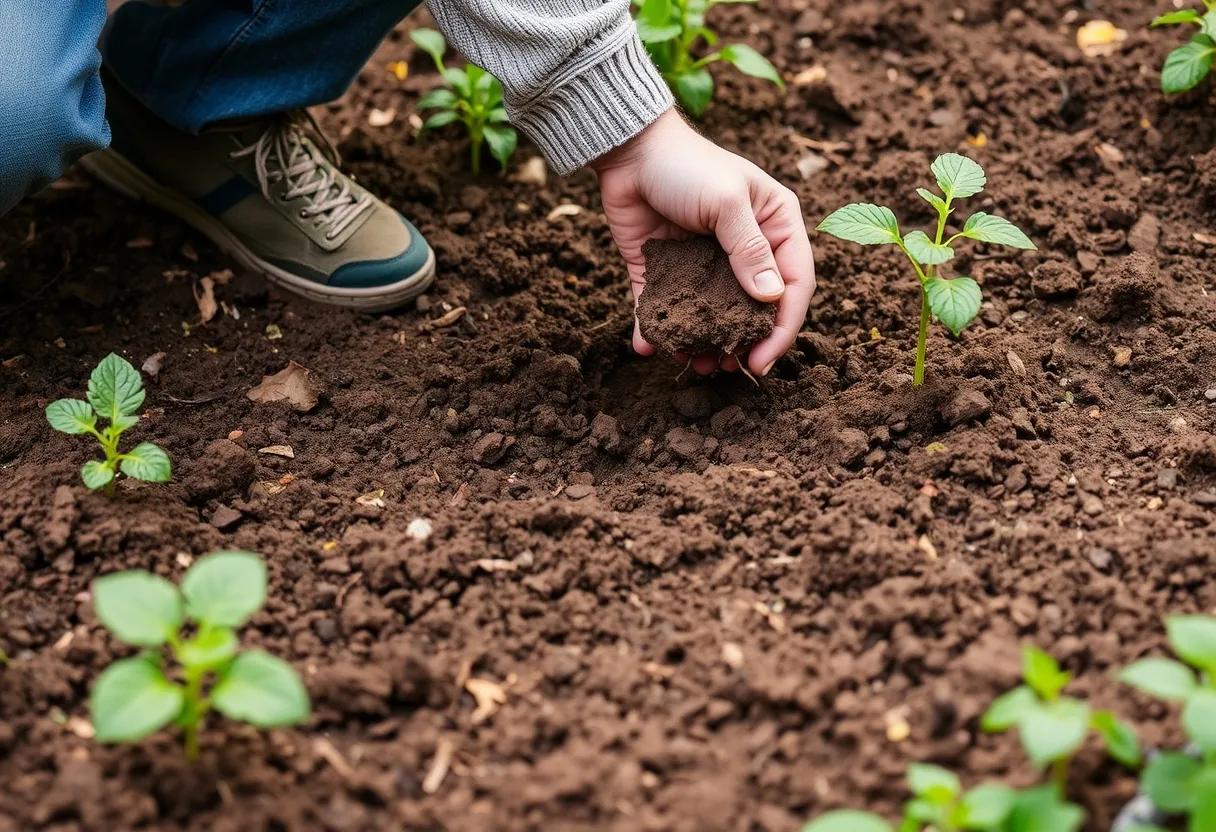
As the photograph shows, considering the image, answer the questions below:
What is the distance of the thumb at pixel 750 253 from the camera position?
2.30m

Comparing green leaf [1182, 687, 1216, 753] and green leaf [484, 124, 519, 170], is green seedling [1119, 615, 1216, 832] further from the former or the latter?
green leaf [484, 124, 519, 170]

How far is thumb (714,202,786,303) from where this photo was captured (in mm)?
2297

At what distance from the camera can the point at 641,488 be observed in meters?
2.36

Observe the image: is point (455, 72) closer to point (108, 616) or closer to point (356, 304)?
point (356, 304)

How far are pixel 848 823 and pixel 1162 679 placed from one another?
1.53 ft

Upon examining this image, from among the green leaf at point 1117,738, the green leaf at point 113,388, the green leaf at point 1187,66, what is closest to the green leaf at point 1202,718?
the green leaf at point 1117,738

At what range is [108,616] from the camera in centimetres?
161

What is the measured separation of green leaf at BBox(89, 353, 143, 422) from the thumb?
1.17 meters

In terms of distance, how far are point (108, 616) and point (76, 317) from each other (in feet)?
4.78

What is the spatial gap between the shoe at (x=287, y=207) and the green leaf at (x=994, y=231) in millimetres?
1316

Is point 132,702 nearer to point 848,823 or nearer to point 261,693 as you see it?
point 261,693

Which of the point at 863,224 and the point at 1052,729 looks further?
the point at 863,224

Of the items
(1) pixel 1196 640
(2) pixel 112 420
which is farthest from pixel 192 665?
(1) pixel 1196 640

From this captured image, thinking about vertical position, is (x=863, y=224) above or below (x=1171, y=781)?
above
